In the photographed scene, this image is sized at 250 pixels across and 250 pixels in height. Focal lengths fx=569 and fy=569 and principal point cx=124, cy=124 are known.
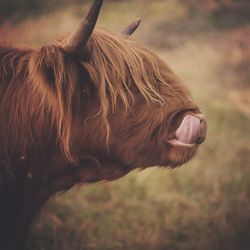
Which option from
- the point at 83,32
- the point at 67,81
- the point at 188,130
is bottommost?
the point at 188,130

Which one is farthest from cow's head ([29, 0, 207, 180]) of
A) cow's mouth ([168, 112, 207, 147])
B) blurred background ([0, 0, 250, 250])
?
blurred background ([0, 0, 250, 250])

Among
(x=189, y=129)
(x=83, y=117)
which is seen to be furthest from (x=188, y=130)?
(x=83, y=117)

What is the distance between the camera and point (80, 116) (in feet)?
10.2

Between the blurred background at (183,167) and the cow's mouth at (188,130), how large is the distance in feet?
2.62

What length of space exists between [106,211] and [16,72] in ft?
8.41

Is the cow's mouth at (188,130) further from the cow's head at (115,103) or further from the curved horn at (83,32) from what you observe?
the curved horn at (83,32)

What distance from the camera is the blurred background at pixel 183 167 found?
16.8ft

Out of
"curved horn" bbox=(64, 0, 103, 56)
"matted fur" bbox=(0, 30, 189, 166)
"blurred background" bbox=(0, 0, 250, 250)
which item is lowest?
"blurred background" bbox=(0, 0, 250, 250)

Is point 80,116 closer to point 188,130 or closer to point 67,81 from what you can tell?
point 67,81

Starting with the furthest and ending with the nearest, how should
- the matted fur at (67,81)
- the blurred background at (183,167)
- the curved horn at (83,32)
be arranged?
the blurred background at (183,167) → the matted fur at (67,81) → the curved horn at (83,32)

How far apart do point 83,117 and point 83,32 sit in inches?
19.7

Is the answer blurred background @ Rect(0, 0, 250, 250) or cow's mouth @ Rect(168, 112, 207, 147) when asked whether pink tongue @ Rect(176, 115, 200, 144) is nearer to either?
cow's mouth @ Rect(168, 112, 207, 147)

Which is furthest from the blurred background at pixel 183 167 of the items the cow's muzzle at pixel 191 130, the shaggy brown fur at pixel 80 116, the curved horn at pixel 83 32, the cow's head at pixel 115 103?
the cow's muzzle at pixel 191 130

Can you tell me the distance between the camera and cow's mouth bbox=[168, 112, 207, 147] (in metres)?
3.01
